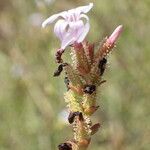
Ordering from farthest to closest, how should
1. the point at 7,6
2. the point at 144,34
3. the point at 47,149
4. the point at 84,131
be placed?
the point at 7,6, the point at 144,34, the point at 47,149, the point at 84,131

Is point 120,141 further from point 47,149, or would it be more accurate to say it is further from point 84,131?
point 84,131

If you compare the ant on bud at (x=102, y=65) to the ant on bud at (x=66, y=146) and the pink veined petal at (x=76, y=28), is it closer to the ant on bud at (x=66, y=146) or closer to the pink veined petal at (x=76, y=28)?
the pink veined petal at (x=76, y=28)

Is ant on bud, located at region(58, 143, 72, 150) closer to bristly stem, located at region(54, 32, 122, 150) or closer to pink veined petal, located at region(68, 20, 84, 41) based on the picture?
bristly stem, located at region(54, 32, 122, 150)

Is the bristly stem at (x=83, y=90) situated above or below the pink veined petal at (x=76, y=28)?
below

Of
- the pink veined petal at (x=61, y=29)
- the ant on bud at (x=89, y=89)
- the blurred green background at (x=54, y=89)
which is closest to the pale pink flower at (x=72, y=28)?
the pink veined petal at (x=61, y=29)

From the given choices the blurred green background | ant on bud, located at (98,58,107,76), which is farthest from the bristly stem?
the blurred green background

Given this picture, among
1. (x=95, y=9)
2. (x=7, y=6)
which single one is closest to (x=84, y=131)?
(x=95, y=9)
